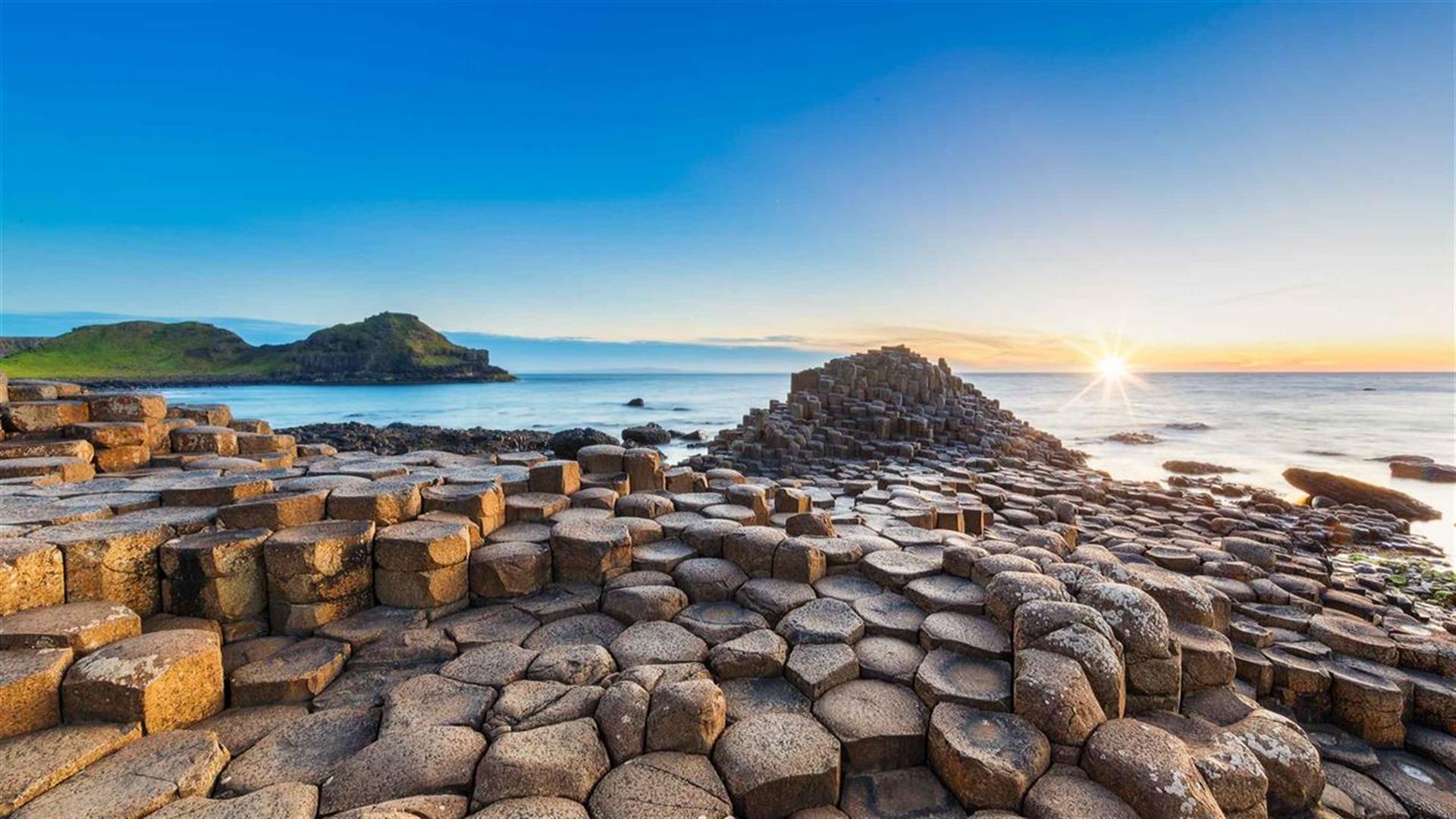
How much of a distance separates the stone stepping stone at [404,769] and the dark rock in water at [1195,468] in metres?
22.4

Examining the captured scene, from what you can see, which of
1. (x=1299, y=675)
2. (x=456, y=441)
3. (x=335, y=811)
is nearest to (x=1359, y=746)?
(x=1299, y=675)

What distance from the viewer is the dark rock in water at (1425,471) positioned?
1644 centimetres

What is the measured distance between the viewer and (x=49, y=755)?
2539 mm

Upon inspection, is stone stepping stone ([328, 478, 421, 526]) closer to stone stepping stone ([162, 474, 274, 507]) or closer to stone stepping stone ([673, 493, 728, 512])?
stone stepping stone ([162, 474, 274, 507])

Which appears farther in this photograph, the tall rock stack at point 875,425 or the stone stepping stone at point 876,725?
the tall rock stack at point 875,425

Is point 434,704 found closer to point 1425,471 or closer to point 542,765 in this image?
point 542,765

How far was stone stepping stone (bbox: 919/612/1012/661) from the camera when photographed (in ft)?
11.5

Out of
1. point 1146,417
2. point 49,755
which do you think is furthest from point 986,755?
point 1146,417

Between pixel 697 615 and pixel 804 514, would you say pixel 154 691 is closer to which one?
pixel 697 615

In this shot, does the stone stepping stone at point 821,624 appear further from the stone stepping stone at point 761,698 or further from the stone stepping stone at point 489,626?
the stone stepping stone at point 489,626

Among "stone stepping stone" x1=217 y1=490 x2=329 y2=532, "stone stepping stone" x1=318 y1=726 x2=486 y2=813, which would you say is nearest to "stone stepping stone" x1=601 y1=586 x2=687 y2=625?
"stone stepping stone" x1=318 y1=726 x2=486 y2=813

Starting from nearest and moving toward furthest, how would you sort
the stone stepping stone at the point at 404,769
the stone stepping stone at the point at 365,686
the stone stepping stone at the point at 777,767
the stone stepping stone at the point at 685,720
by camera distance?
the stone stepping stone at the point at 404,769 < the stone stepping stone at the point at 777,767 < the stone stepping stone at the point at 685,720 < the stone stepping stone at the point at 365,686

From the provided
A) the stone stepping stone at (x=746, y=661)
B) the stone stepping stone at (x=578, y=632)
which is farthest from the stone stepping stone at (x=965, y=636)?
the stone stepping stone at (x=578, y=632)

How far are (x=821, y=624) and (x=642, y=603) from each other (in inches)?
50.4
